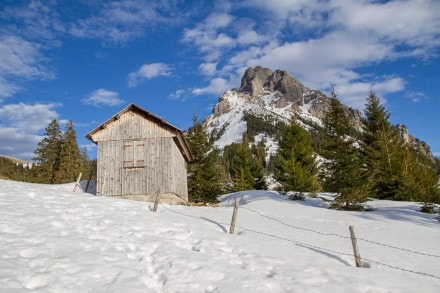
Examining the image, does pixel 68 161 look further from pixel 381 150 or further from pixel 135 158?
pixel 381 150

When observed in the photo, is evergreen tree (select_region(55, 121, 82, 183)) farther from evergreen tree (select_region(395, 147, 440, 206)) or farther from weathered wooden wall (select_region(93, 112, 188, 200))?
evergreen tree (select_region(395, 147, 440, 206))

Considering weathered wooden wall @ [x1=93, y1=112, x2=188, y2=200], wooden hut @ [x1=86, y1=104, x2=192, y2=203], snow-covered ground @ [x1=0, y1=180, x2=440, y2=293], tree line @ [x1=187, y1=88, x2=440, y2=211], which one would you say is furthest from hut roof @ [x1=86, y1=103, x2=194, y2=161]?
tree line @ [x1=187, y1=88, x2=440, y2=211]

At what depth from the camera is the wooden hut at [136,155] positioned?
23438 mm

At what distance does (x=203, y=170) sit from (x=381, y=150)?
16978 mm

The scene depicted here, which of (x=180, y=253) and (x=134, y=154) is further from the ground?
(x=134, y=154)

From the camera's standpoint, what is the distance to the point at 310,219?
67.7 ft

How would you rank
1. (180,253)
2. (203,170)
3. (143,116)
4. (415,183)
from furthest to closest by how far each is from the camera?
(203,170) < (415,183) < (143,116) < (180,253)

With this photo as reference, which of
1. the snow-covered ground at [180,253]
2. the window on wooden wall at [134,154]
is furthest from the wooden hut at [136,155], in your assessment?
the snow-covered ground at [180,253]

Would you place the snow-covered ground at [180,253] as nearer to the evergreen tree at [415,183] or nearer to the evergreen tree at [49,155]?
the evergreen tree at [415,183]

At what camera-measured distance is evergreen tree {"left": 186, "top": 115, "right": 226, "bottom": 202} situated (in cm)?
3516

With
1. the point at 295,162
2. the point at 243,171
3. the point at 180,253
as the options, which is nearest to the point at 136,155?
the point at 180,253

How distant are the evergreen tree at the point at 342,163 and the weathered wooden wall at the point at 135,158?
11.3m

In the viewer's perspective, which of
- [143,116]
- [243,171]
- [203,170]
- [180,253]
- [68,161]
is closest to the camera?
[180,253]

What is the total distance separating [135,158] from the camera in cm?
2389
